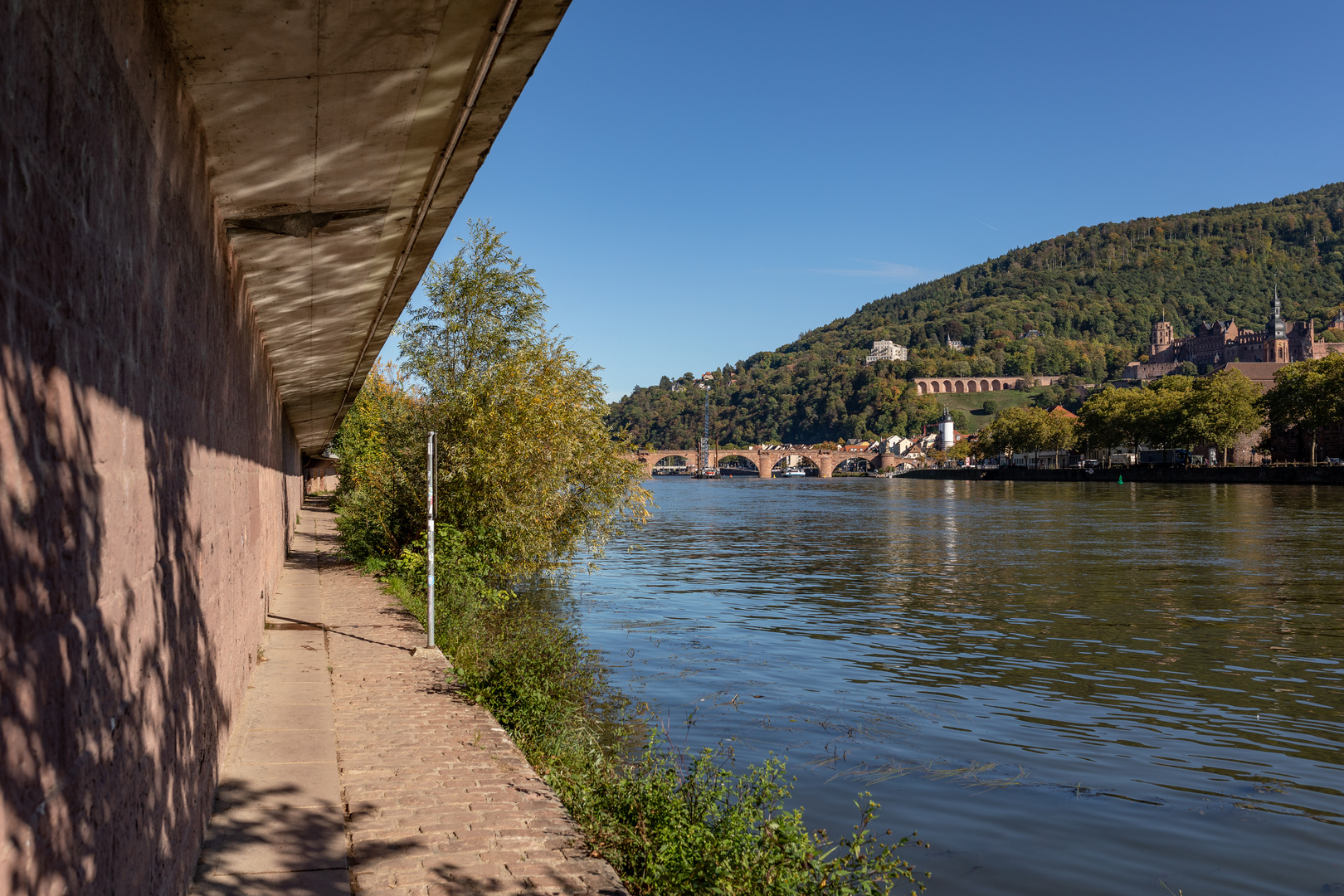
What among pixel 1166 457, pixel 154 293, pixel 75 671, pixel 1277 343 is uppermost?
pixel 1277 343

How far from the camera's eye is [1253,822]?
8.84 metres

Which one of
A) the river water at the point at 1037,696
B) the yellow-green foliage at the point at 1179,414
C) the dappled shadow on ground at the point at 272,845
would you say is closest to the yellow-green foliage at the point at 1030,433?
the yellow-green foliage at the point at 1179,414

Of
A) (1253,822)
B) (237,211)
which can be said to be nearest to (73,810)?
(237,211)

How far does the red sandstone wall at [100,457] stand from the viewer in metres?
2.19

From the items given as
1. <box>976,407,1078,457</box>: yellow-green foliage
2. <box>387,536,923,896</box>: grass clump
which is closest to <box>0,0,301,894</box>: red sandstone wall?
<box>387,536,923,896</box>: grass clump

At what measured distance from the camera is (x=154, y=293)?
4.02 metres

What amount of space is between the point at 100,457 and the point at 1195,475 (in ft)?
334

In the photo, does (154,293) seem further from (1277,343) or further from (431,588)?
(1277,343)

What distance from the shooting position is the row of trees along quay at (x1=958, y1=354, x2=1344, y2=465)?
85.1 m

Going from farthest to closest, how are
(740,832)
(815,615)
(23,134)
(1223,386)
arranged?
(1223,386) → (815,615) → (740,832) → (23,134)

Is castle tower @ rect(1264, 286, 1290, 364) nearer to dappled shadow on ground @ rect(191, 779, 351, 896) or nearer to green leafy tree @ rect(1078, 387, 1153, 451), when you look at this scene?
green leafy tree @ rect(1078, 387, 1153, 451)

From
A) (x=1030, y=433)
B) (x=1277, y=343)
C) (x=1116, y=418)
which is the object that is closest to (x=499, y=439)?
(x=1116, y=418)

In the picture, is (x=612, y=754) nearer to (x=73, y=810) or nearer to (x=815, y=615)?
(x=73, y=810)

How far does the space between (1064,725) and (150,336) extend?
11.1 meters
